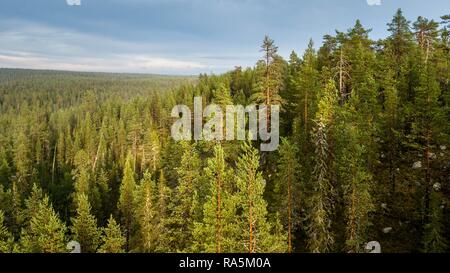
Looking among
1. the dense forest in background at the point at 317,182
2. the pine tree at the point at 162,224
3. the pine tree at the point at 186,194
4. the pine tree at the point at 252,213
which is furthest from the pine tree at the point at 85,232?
the pine tree at the point at 252,213

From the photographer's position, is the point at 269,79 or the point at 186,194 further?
the point at 269,79

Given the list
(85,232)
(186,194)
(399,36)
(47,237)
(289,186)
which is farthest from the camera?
(399,36)

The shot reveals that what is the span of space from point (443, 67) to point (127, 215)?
44.1 metres

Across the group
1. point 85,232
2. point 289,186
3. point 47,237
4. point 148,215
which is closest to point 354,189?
point 289,186

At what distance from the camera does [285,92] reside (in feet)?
165

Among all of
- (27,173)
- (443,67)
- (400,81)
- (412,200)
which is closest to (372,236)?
(412,200)

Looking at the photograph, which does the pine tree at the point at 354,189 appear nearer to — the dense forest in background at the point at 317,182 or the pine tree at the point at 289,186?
the dense forest in background at the point at 317,182

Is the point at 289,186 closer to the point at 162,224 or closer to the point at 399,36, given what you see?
the point at 162,224

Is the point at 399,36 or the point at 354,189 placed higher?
the point at 399,36

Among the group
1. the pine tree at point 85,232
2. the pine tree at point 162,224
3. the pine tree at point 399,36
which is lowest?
the pine tree at point 85,232
